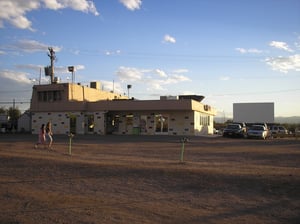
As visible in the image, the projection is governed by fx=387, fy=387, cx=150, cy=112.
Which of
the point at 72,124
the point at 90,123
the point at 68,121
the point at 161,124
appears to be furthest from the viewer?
the point at 72,124

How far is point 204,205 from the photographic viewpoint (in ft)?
30.6

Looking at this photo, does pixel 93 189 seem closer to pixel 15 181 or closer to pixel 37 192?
pixel 37 192

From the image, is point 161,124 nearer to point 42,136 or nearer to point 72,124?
point 72,124

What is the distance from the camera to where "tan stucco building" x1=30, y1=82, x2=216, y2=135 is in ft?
132

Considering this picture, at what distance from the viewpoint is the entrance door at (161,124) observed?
1609 inches

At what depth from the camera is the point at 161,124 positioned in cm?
4119

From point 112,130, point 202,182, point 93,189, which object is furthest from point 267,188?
point 112,130

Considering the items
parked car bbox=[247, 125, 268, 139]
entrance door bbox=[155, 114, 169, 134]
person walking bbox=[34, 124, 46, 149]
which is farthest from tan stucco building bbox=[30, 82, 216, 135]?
person walking bbox=[34, 124, 46, 149]

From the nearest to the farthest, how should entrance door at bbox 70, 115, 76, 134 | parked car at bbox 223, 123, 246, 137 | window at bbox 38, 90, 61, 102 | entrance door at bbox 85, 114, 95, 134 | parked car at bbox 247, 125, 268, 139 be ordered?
parked car at bbox 247, 125, 268, 139 < parked car at bbox 223, 123, 246, 137 < entrance door at bbox 85, 114, 95, 134 < entrance door at bbox 70, 115, 76, 134 < window at bbox 38, 90, 61, 102

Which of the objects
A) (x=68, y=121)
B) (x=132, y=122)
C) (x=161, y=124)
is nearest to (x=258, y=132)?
(x=161, y=124)

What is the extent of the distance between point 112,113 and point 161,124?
5.78 m

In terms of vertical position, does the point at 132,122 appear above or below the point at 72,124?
above

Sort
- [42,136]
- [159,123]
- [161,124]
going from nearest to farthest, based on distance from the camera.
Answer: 1. [42,136]
2. [161,124]
3. [159,123]

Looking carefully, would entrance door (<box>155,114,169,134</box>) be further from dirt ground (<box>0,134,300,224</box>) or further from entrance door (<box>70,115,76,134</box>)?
dirt ground (<box>0,134,300,224</box>)
